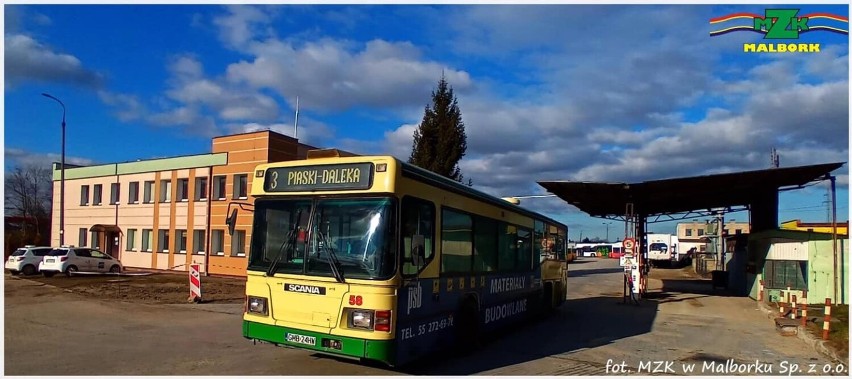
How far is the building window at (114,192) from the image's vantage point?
41.4 m

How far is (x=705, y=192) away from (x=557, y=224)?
9744 mm

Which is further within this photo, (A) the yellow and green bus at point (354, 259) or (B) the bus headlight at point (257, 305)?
(B) the bus headlight at point (257, 305)

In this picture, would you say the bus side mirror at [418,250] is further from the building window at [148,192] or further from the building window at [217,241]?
the building window at [148,192]

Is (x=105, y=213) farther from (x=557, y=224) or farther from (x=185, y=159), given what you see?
(x=557, y=224)

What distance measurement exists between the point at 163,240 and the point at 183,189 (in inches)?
137

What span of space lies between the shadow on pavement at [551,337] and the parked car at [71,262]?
2182 cm

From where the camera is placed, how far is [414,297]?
345 inches

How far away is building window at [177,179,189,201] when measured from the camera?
37.6 meters

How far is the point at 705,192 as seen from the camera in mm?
25906

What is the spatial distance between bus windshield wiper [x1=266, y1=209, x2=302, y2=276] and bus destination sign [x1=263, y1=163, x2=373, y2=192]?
0.42m

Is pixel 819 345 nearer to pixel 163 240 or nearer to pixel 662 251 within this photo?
pixel 163 240

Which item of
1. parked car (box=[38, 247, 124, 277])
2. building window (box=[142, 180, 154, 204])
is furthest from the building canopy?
building window (box=[142, 180, 154, 204])

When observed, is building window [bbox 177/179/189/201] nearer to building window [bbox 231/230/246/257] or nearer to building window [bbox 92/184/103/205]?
building window [bbox 231/230/246/257]

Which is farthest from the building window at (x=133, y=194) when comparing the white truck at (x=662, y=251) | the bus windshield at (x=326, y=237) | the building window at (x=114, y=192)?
the white truck at (x=662, y=251)
